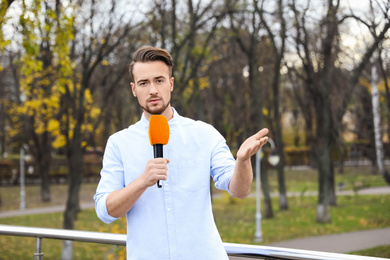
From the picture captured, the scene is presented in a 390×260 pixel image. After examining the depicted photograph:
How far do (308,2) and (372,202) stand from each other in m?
8.94

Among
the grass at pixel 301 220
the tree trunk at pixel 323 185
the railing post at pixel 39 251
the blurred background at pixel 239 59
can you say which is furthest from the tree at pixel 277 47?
the railing post at pixel 39 251

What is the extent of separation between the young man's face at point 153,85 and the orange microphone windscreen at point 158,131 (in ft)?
0.81

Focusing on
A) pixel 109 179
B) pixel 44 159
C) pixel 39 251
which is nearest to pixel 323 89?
pixel 39 251

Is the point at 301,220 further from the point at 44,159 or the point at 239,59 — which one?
the point at 44,159

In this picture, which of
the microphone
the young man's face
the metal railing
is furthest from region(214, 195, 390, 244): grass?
the microphone

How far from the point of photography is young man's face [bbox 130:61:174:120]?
2072mm

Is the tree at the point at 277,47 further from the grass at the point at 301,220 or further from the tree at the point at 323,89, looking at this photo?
the grass at the point at 301,220

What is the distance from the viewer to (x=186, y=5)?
15.5m

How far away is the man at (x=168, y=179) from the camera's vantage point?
→ 1965 mm

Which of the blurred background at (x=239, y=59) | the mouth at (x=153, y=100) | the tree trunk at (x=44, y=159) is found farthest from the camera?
the tree trunk at (x=44, y=159)

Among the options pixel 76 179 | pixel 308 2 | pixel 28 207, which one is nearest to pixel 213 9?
pixel 308 2

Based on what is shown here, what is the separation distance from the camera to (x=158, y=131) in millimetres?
1812

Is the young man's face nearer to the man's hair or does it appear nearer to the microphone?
the man's hair

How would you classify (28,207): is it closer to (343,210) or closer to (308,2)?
(343,210)
